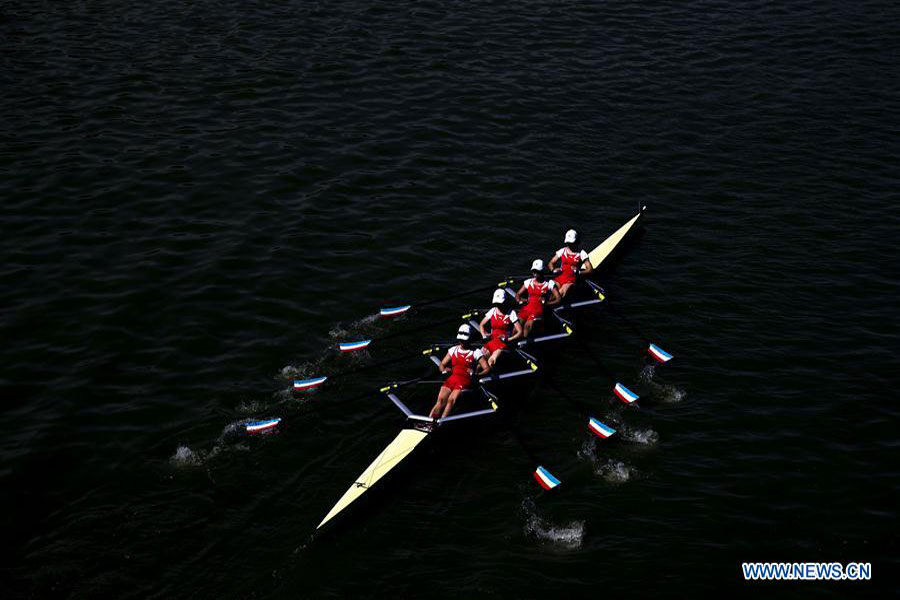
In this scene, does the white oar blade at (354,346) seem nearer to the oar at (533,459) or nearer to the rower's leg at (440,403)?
the rower's leg at (440,403)

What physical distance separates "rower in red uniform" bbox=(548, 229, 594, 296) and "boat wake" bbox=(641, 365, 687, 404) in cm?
409

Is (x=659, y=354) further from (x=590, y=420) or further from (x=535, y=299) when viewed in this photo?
(x=535, y=299)

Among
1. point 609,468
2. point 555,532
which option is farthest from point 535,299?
point 555,532

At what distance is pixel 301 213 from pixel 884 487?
2122 centimetres

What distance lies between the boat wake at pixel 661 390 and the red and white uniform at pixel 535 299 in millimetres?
3654

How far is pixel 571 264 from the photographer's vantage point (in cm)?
2622

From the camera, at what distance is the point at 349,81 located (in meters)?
39.8

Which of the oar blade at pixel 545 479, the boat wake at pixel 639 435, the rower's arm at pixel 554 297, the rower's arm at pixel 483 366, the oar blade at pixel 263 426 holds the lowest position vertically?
the boat wake at pixel 639 435

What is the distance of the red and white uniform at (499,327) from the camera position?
2333 centimetres

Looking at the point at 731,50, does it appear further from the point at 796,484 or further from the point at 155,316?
the point at 155,316

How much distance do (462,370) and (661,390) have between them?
19.6ft

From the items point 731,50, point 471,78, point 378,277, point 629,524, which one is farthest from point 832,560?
point 731,50

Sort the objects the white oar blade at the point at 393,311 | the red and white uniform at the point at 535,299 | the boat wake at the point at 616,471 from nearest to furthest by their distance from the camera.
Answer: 1. the boat wake at the point at 616,471
2. the red and white uniform at the point at 535,299
3. the white oar blade at the point at 393,311

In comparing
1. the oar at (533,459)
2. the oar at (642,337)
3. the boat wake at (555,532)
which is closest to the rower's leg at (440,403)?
the oar at (533,459)
